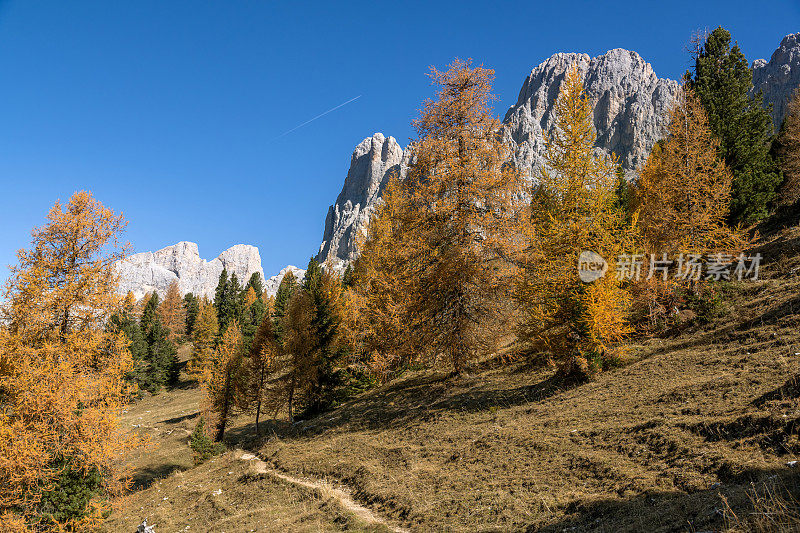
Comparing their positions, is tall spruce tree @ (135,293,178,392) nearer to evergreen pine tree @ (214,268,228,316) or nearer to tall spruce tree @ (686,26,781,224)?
evergreen pine tree @ (214,268,228,316)

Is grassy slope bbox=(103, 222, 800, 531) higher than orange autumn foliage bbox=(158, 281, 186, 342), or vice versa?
orange autumn foliage bbox=(158, 281, 186, 342)

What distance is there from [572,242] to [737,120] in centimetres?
2296

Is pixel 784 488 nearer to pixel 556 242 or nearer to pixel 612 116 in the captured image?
pixel 556 242

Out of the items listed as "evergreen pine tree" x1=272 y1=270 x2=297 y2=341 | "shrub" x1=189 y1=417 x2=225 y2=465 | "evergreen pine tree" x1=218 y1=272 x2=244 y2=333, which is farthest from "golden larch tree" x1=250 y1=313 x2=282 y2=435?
"evergreen pine tree" x1=218 y1=272 x2=244 y2=333

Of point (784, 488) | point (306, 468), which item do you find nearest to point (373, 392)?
point (306, 468)

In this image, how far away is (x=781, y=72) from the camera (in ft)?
507

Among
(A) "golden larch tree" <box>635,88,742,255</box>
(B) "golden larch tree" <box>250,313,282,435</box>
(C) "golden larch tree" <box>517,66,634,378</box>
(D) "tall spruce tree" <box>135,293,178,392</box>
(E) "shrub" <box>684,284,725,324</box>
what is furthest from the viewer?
(D) "tall spruce tree" <box>135,293,178,392</box>

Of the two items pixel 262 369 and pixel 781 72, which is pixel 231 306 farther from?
pixel 781 72

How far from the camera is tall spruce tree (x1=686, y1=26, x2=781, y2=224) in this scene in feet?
90.2

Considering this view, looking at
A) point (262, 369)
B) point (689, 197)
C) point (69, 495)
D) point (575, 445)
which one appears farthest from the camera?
point (262, 369)

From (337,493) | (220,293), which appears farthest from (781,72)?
(337,493)

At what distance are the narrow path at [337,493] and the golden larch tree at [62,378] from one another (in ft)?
18.5

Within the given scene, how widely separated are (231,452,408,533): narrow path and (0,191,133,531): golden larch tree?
5.65 metres

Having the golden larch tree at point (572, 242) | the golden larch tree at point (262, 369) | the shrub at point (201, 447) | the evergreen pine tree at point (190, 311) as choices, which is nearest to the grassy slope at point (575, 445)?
the golden larch tree at point (572, 242)
